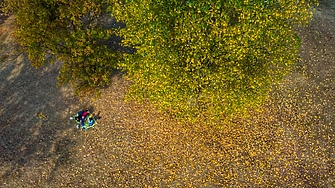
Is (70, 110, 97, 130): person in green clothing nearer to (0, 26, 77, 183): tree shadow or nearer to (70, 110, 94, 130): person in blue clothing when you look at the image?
(70, 110, 94, 130): person in blue clothing

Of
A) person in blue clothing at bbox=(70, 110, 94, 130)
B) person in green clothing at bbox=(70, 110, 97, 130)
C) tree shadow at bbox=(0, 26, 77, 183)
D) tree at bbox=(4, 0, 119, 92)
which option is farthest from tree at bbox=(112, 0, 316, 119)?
tree shadow at bbox=(0, 26, 77, 183)

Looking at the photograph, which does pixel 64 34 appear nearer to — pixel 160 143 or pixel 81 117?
pixel 81 117

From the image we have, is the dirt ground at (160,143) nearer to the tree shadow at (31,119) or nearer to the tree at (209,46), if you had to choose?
the tree shadow at (31,119)

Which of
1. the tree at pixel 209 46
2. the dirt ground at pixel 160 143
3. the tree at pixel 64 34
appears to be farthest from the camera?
the tree at pixel 64 34

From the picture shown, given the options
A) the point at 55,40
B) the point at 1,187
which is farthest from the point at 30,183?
the point at 55,40

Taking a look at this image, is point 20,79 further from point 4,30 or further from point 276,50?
point 276,50

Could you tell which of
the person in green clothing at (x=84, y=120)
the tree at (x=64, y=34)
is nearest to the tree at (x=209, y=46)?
the tree at (x=64, y=34)

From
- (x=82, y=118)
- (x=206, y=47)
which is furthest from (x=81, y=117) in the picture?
(x=206, y=47)
